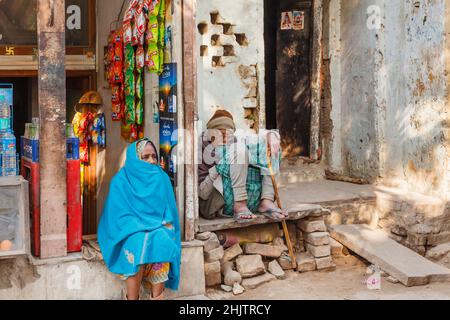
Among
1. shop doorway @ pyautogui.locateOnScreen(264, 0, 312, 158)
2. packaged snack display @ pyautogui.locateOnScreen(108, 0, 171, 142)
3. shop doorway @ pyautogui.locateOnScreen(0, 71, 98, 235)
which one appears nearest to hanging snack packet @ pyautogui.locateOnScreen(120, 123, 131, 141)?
packaged snack display @ pyautogui.locateOnScreen(108, 0, 171, 142)

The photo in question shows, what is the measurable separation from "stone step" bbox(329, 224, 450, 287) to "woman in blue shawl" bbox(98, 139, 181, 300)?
207cm

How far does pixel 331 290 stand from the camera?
5559 millimetres

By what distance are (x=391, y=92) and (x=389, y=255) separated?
2.25 metres

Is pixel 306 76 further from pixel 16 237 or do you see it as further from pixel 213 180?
pixel 16 237

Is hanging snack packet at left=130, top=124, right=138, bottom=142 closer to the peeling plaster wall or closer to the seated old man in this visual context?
the seated old man

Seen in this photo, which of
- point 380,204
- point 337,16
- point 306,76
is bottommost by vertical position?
point 380,204

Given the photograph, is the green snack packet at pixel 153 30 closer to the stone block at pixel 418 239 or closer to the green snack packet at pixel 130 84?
the green snack packet at pixel 130 84

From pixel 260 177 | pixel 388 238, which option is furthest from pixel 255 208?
pixel 388 238

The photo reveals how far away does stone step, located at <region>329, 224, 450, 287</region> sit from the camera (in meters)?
5.64

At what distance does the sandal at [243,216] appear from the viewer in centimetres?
569

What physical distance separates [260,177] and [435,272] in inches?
71.1

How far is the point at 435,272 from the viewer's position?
5.69 metres

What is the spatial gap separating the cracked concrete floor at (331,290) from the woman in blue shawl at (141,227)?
2.24 feet

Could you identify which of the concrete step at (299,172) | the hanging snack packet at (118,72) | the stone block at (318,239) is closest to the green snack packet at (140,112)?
the hanging snack packet at (118,72)
